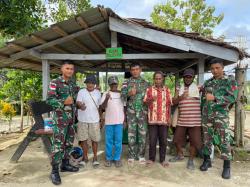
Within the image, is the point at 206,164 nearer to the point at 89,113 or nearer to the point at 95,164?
the point at 95,164

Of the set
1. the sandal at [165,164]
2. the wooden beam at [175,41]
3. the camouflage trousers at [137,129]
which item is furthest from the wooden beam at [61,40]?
the sandal at [165,164]

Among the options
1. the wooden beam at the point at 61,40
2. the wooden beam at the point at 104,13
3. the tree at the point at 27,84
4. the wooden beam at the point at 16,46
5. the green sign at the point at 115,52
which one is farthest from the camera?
the tree at the point at 27,84

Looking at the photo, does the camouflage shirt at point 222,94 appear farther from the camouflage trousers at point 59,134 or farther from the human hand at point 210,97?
the camouflage trousers at point 59,134

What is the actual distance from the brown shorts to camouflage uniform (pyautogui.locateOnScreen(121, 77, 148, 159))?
0.61 m

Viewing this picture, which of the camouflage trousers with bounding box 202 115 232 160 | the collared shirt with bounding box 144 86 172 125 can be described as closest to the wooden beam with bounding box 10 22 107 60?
the collared shirt with bounding box 144 86 172 125

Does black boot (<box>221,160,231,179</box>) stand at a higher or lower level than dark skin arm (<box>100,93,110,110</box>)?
lower

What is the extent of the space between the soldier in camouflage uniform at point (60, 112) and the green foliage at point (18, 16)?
3541 mm

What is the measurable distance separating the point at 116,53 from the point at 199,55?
5.67ft

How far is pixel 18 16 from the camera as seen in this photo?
6926 mm

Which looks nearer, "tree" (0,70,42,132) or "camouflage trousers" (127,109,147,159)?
"camouflage trousers" (127,109,147,159)

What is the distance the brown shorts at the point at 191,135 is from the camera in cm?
477

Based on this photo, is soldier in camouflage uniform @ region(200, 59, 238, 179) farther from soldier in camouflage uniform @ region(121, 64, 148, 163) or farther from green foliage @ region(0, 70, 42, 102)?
green foliage @ region(0, 70, 42, 102)

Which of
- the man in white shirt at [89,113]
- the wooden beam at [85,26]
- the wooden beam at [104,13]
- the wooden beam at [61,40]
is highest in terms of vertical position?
the wooden beam at [104,13]

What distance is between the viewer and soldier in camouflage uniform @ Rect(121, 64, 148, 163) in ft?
15.9
